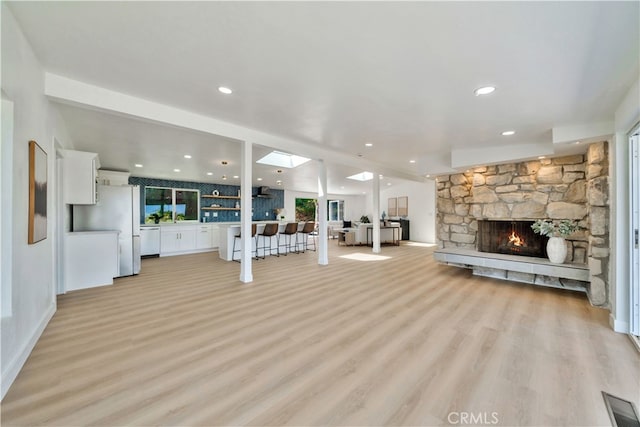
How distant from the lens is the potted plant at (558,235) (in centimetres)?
411

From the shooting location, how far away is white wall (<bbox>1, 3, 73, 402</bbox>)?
1776mm

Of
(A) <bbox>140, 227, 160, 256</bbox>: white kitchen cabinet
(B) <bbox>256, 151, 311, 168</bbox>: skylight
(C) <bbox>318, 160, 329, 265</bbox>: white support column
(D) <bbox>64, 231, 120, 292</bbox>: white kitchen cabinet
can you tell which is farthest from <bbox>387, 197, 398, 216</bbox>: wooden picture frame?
(D) <bbox>64, 231, 120, 292</bbox>: white kitchen cabinet

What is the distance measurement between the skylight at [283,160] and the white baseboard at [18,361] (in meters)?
4.97

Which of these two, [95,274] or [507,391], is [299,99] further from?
[95,274]

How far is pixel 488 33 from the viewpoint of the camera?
1.88 m

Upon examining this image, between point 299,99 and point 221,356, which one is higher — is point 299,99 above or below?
above

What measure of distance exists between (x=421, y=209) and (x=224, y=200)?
26.1 ft

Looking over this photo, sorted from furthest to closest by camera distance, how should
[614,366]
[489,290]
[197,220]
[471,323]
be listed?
[197,220], [489,290], [471,323], [614,366]

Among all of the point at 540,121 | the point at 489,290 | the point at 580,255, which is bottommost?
the point at 489,290

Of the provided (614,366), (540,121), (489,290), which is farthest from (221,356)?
(540,121)

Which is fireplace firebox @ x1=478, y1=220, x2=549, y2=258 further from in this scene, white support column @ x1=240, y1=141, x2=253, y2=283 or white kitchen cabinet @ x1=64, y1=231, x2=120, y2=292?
white kitchen cabinet @ x1=64, y1=231, x2=120, y2=292

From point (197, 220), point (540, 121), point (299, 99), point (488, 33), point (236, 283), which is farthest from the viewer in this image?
point (197, 220)

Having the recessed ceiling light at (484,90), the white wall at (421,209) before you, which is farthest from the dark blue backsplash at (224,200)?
the recessed ceiling light at (484,90)

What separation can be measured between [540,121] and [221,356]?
4887mm
